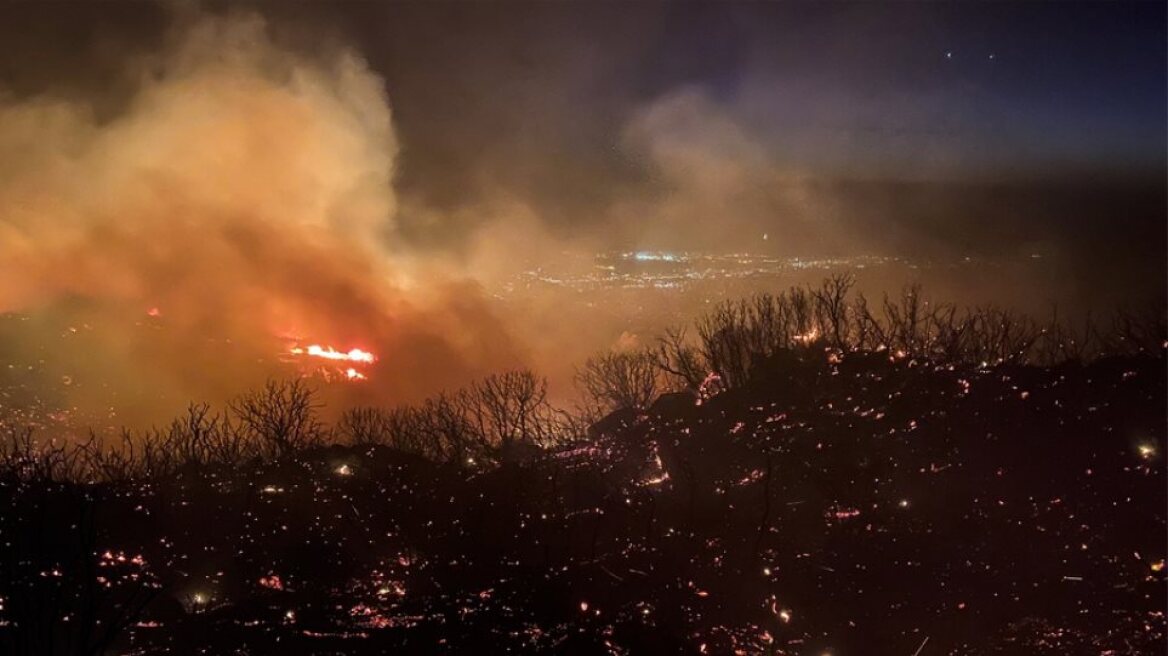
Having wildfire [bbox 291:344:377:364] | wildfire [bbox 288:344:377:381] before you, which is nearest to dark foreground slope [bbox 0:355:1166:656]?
wildfire [bbox 288:344:377:381]

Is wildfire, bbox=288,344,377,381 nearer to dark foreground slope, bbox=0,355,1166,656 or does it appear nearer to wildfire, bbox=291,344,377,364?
wildfire, bbox=291,344,377,364

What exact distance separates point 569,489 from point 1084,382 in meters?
19.7

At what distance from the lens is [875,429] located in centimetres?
2778

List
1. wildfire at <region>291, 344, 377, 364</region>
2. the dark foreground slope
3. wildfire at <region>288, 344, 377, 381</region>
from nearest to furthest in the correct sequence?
the dark foreground slope → wildfire at <region>291, 344, 377, 364</region> → wildfire at <region>288, 344, 377, 381</region>

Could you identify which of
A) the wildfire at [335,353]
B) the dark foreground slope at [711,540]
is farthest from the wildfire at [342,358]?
the dark foreground slope at [711,540]

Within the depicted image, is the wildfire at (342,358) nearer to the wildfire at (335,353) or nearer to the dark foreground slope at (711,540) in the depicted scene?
the wildfire at (335,353)

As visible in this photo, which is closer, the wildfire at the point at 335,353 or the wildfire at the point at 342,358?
the wildfire at the point at 335,353

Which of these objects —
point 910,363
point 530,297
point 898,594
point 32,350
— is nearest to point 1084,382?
point 910,363

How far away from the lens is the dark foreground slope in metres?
18.1

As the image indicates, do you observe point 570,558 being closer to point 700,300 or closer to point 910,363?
point 910,363

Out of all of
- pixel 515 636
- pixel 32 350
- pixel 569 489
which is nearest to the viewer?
pixel 515 636

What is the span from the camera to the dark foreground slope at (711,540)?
18141 mm

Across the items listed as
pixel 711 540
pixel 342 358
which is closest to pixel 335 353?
pixel 342 358

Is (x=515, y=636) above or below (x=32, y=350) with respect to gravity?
below
